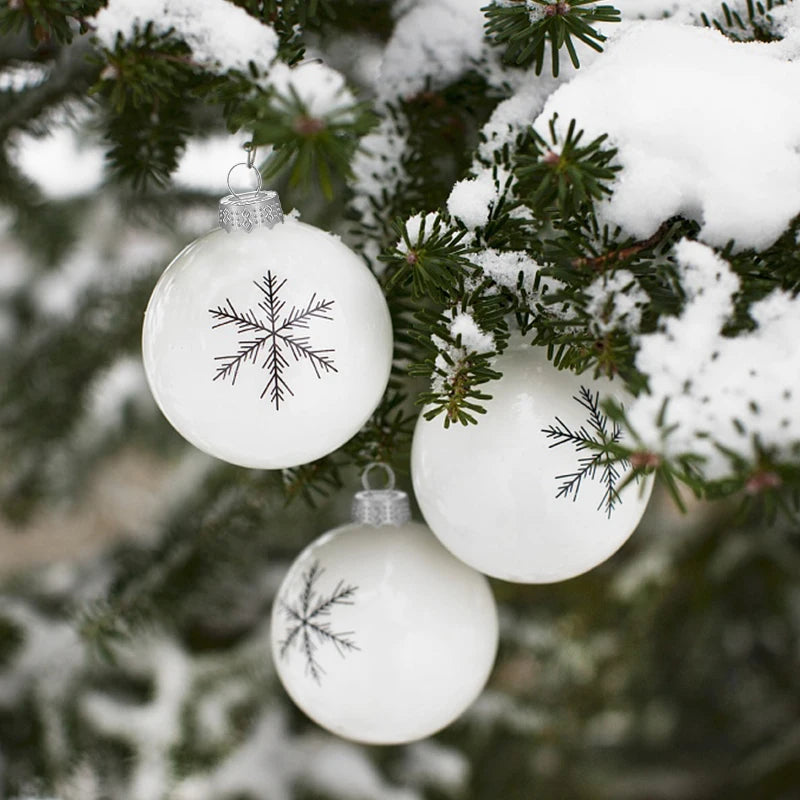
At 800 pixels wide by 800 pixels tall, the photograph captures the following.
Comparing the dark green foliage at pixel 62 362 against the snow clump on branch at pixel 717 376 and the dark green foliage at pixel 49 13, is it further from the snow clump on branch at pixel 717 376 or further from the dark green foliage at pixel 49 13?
the snow clump on branch at pixel 717 376

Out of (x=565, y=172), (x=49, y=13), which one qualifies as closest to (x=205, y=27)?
(x=49, y=13)

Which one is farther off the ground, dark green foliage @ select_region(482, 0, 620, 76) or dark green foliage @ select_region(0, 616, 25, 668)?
dark green foliage @ select_region(482, 0, 620, 76)

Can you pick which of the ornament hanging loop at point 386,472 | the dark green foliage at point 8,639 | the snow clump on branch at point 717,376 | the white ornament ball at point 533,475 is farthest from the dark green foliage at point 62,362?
the snow clump on branch at point 717,376

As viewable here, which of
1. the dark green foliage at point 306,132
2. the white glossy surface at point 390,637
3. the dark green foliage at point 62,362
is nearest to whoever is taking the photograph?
the dark green foliage at point 306,132

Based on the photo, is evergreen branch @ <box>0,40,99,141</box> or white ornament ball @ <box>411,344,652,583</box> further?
evergreen branch @ <box>0,40,99,141</box>

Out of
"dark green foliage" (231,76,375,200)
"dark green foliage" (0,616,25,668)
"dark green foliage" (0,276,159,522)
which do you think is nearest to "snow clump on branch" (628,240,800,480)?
"dark green foliage" (231,76,375,200)

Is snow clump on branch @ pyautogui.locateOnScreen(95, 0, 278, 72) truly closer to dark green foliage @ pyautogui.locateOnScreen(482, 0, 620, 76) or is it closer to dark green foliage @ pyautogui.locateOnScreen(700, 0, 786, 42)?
dark green foliage @ pyautogui.locateOnScreen(482, 0, 620, 76)
